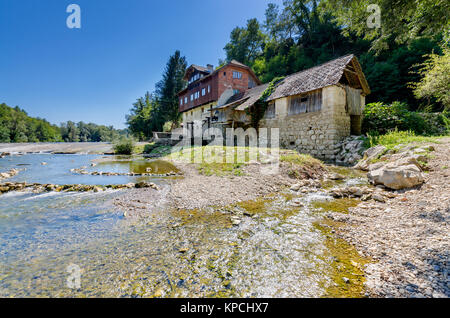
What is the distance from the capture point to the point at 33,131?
71.6m

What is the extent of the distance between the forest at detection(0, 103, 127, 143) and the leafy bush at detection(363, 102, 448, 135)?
31.8 meters

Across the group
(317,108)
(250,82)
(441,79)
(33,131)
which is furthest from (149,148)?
(33,131)

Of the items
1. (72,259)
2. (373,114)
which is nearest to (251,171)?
(72,259)

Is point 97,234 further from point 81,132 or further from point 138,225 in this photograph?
point 81,132

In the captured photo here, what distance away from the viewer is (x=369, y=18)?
293 inches

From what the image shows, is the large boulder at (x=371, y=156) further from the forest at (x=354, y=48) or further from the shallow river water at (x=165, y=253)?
the shallow river water at (x=165, y=253)

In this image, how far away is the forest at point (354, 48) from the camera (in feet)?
23.5

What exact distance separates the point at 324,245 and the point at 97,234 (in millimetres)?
4505

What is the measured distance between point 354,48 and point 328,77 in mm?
27838

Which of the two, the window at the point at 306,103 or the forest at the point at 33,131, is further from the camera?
the forest at the point at 33,131

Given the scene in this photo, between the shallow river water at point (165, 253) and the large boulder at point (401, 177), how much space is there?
321cm

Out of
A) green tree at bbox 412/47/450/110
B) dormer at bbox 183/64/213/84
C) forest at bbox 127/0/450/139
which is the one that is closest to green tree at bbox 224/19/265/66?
forest at bbox 127/0/450/139

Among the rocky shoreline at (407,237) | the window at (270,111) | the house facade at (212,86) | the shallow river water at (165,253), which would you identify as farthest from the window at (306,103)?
the shallow river water at (165,253)

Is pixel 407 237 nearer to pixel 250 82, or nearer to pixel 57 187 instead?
pixel 57 187
